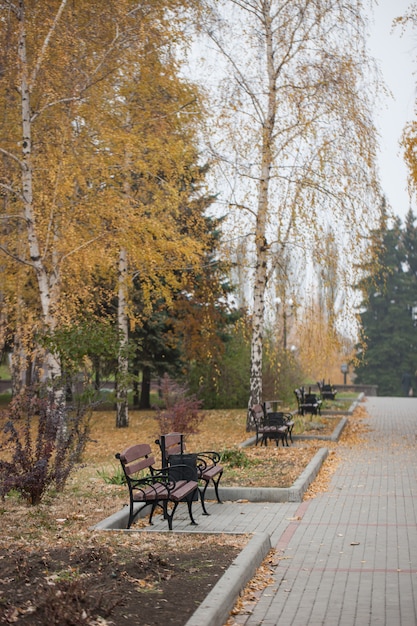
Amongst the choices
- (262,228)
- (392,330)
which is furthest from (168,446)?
(392,330)

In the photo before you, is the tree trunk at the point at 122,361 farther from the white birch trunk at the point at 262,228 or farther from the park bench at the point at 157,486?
the park bench at the point at 157,486

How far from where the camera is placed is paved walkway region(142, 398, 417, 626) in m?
7.03

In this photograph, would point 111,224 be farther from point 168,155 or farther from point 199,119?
point 199,119

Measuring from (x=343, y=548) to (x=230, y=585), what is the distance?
8.21ft

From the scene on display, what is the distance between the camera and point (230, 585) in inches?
285

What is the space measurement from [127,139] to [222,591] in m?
15.2

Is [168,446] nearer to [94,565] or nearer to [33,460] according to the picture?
[33,460]

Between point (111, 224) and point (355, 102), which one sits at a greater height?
point (355, 102)

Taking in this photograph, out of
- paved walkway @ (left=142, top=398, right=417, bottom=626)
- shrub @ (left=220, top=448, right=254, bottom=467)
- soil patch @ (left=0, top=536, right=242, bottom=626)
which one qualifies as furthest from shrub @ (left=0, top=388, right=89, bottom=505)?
shrub @ (left=220, top=448, right=254, bottom=467)

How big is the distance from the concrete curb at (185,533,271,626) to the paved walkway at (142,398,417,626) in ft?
0.61

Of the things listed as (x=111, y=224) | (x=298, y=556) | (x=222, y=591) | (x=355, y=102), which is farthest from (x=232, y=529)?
(x=355, y=102)

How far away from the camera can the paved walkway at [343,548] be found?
7027 mm

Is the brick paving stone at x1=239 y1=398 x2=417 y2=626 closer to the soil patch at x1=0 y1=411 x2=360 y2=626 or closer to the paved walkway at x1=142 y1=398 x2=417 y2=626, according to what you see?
the paved walkway at x1=142 y1=398 x2=417 y2=626

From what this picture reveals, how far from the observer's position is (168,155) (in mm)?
23031
